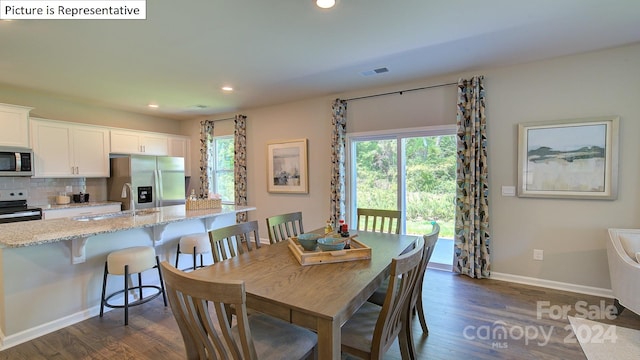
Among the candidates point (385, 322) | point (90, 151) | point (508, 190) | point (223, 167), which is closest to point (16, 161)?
point (90, 151)

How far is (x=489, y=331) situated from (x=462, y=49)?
2703 millimetres

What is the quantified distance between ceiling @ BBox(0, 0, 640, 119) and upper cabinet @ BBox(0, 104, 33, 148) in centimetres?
38

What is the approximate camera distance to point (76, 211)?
438 centimetres

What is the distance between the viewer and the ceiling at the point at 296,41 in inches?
89.0

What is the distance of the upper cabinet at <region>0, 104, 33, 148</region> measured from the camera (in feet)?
12.7

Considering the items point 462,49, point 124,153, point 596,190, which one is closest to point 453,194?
point 596,190

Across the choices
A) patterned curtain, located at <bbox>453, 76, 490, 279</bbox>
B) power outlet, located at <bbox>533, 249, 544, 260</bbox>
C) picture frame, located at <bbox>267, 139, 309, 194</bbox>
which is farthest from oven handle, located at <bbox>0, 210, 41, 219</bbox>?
power outlet, located at <bbox>533, 249, 544, 260</bbox>

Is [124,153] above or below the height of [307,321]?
above

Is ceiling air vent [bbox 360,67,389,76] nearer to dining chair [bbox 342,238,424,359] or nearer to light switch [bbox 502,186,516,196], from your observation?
light switch [bbox 502,186,516,196]

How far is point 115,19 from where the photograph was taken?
7.58 ft

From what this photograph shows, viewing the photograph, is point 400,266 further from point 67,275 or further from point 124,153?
point 124,153

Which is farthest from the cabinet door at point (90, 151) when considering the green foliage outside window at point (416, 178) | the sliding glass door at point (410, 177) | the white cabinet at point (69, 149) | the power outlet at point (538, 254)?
the power outlet at point (538, 254)

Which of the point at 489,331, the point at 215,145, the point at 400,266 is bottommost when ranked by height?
the point at 489,331

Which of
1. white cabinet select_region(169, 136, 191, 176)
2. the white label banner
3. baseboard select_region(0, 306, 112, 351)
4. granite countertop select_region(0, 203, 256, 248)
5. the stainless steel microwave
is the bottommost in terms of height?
baseboard select_region(0, 306, 112, 351)
